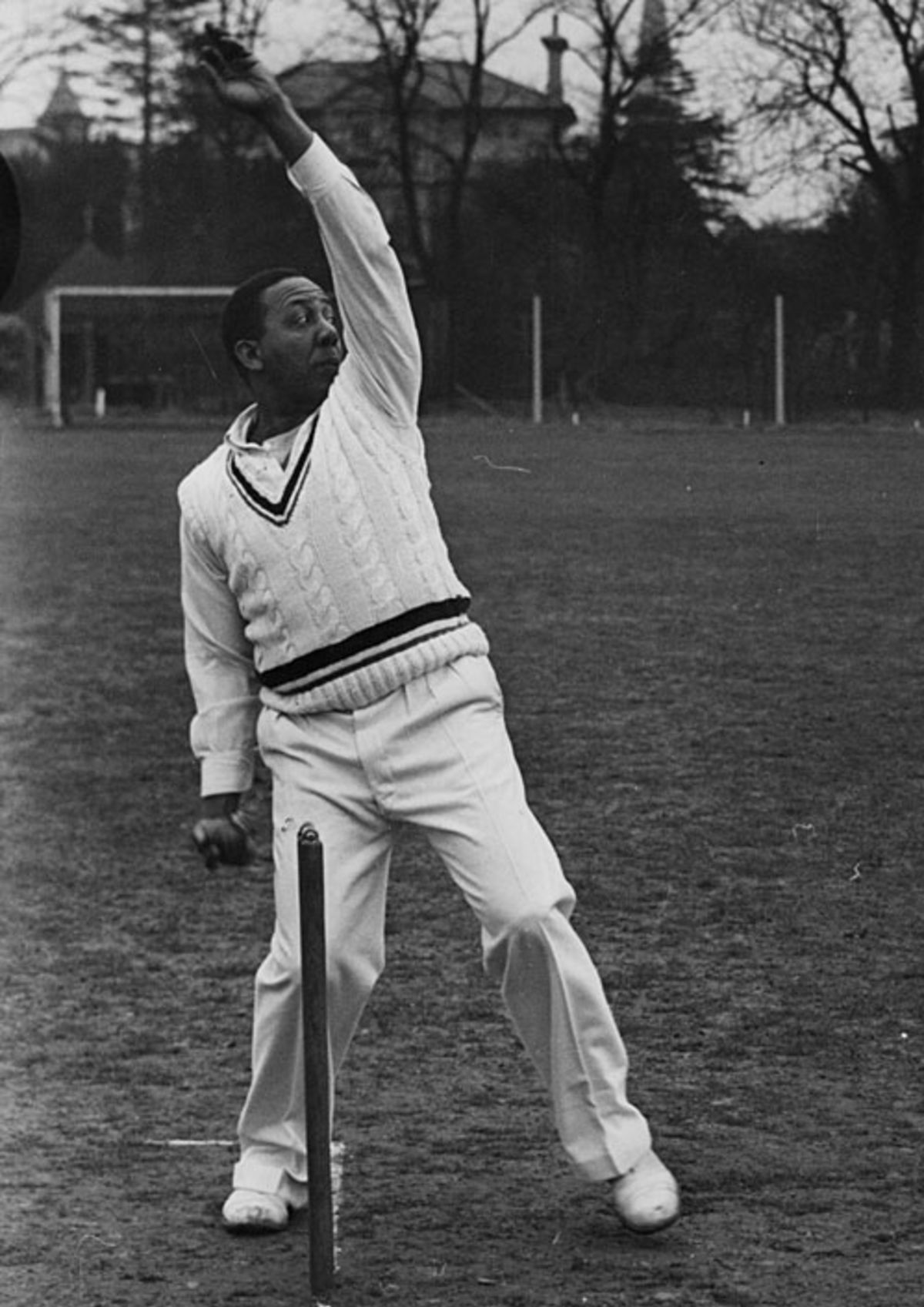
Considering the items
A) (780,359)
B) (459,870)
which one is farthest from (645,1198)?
(780,359)

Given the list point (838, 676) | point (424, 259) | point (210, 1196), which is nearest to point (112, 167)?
point (424, 259)

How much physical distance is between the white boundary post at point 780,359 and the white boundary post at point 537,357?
153 inches

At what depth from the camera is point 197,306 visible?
27.2 m

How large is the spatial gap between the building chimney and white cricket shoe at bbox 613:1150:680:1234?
15.2m

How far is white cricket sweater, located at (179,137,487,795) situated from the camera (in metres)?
4.59

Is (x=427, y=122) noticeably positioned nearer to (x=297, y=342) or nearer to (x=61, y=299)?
(x=61, y=299)

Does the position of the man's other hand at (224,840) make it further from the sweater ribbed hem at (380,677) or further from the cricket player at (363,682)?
the sweater ribbed hem at (380,677)

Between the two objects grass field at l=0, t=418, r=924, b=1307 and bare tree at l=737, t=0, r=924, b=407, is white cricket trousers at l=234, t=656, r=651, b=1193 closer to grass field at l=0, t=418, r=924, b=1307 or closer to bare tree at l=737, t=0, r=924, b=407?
grass field at l=0, t=418, r=924, b=1307

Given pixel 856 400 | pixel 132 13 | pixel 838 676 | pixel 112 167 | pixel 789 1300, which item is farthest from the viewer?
pixel 112 167

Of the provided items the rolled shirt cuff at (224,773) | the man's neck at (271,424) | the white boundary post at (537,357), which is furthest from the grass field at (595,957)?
the white boundary post at (537,357)

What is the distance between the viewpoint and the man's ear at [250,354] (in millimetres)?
4750

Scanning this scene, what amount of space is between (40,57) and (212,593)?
5911 mm

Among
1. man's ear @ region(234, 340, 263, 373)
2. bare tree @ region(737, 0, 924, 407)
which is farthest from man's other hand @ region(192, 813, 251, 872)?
A: bare tree @ region(737, 0, 924, 407)

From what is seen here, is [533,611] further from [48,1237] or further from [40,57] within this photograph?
→ [48,1237]
